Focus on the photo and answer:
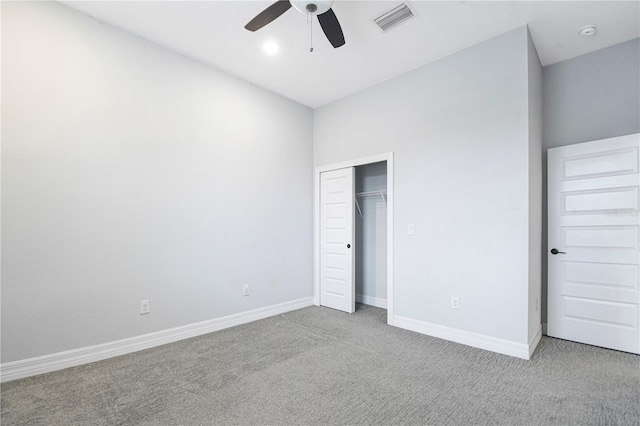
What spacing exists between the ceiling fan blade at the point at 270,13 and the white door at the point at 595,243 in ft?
10.3

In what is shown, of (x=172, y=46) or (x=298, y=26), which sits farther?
(x=172, y=46)

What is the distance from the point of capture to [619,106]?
302 centimetres

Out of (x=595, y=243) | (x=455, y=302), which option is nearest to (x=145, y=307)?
(x=455, y=302)

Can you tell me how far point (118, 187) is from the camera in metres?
2.82

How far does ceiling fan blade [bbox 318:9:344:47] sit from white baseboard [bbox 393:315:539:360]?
300 centimetres

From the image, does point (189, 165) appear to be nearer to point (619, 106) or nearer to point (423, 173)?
point (423, 173)

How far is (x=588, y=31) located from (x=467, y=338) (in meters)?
3.16

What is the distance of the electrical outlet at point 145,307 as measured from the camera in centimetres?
294

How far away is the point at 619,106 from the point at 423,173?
78.4 inches

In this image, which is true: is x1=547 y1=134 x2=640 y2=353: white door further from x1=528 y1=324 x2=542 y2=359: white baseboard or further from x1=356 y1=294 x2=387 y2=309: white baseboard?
x1=356 y1=294 x2=387 y2=309: white baseboard

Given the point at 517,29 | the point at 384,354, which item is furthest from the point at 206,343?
the point at 517,29

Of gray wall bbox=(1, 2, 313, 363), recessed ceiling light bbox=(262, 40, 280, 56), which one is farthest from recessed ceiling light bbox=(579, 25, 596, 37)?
gray wall bbox=(1, 2, 313, 363)

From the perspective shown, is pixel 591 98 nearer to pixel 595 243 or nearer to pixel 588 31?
pixel 588 31

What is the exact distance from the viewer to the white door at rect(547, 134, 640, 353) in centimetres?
283
